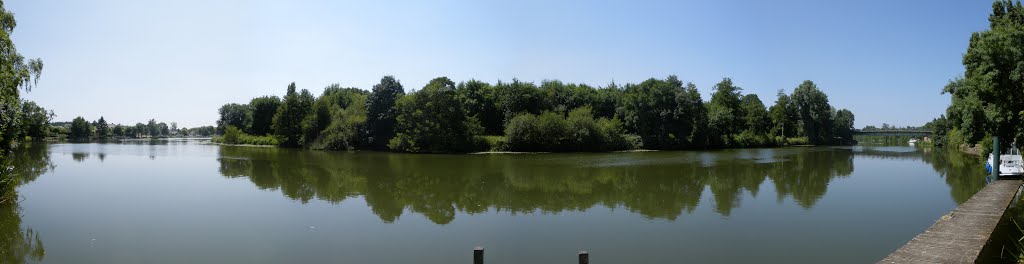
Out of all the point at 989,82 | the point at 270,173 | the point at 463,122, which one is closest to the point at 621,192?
the point at 989,82

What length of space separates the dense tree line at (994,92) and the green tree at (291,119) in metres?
66.3

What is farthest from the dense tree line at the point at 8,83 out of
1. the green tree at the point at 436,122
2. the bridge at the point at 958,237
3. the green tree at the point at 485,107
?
the green tree at the point at 485,107

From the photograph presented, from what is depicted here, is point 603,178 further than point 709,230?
Yes

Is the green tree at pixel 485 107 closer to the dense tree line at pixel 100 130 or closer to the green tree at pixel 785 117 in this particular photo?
the green tree at pixel 785 117

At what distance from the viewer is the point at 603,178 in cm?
2547

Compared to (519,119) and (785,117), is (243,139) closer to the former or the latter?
(519,119)

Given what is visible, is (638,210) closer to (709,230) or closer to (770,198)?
(709,230)

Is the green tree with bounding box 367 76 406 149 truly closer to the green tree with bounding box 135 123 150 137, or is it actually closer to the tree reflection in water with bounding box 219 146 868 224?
the tree reflection in water with bounding box 219 146 868 224

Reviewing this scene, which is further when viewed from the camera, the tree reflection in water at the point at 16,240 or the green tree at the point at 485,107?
the green tree at the point at 485,107

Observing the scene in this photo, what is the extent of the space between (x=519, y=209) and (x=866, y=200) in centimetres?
1207

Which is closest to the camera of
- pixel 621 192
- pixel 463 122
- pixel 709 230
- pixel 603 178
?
pixel 709 230

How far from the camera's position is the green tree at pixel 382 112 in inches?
2303

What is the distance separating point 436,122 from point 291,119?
2912cm

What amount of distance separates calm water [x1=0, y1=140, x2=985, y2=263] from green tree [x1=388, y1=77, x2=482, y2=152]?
2595 cm
